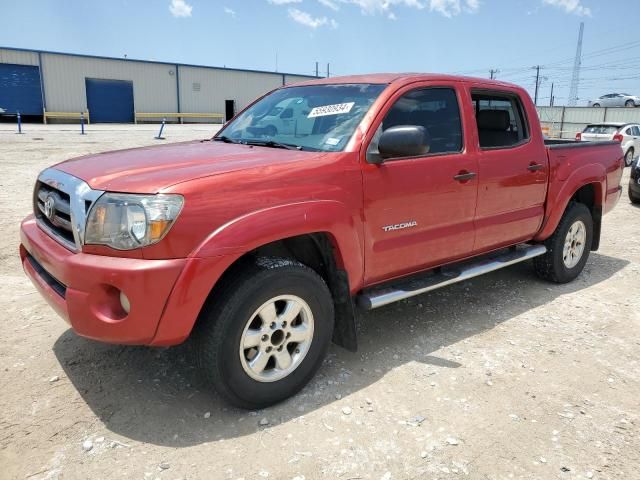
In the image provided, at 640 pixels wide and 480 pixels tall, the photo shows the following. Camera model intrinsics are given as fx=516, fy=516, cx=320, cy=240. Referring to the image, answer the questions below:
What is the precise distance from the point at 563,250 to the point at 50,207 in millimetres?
4450

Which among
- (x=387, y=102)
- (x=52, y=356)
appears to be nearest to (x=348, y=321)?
(x=387, y=102)

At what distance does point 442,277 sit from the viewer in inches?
148

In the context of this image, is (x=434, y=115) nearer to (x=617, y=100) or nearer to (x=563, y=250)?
(x=563, y=250)

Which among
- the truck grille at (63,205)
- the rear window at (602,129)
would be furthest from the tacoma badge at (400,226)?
the rear window at (602,129)

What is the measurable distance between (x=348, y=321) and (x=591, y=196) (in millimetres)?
3567

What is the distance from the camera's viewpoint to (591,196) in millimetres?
5352

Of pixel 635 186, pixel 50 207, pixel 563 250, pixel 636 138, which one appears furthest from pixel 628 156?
pixel 50 207

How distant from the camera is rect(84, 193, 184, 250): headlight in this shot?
237 centimetres

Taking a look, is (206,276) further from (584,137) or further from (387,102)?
(584,137)

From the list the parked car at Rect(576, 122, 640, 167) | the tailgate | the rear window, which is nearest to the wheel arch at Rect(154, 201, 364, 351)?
the parked car at Rect(576, 122, 640, 167)

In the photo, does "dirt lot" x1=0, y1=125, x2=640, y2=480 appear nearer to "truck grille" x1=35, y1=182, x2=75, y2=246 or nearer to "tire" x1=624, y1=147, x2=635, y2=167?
"truck grille" x1=35, y1=182, x2=75, y2=246

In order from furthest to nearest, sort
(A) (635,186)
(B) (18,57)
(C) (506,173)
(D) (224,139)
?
(B) (18,57) < (A) (635,186) < (C) (506,173) < (D) (224,139)

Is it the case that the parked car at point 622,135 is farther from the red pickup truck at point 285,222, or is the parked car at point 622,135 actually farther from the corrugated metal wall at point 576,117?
the red pickup truck at point 285,222

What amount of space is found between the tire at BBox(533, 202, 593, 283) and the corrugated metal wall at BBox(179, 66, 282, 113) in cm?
3297
